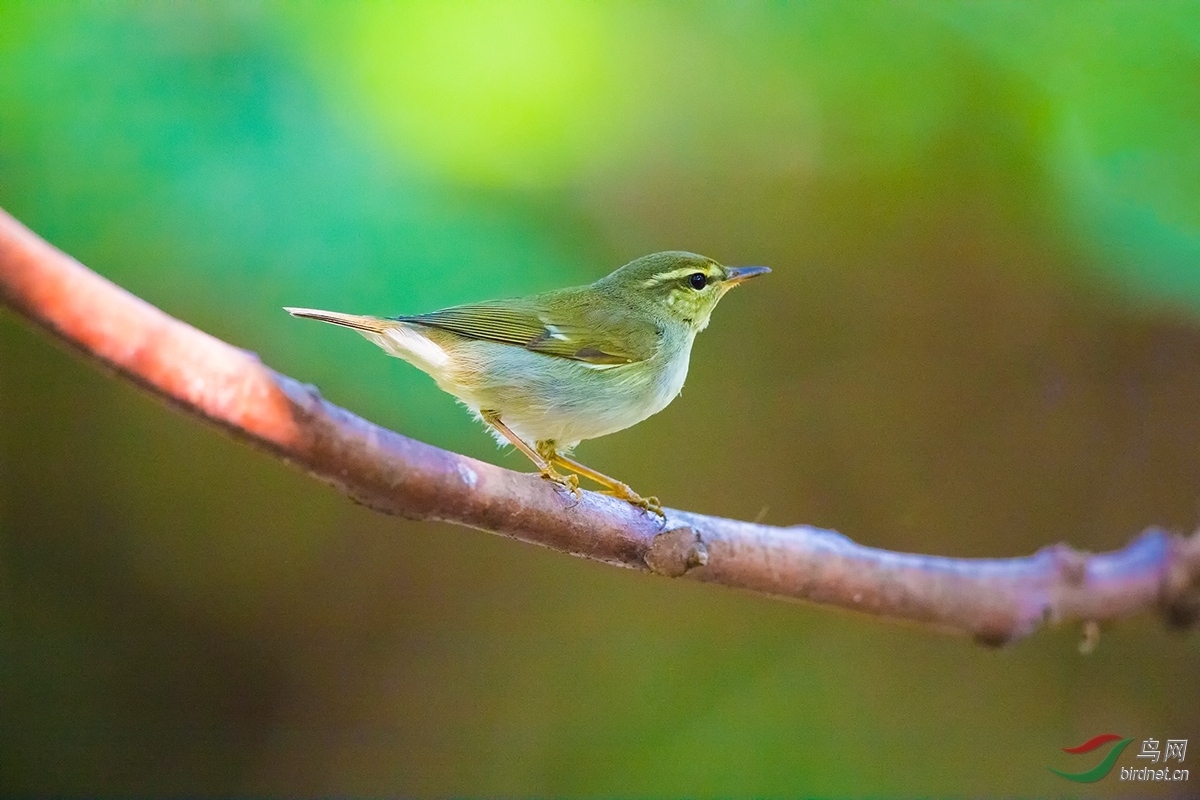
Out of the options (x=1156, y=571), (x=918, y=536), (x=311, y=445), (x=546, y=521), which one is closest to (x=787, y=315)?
(x=918, y=536)

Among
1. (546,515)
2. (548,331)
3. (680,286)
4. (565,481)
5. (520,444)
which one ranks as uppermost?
(680,286)

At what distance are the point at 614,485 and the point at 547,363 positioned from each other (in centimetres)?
31

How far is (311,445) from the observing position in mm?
1024

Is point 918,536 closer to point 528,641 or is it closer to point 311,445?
point 528,641

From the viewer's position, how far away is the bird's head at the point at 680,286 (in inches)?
88.4

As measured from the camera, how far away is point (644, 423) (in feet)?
9.40

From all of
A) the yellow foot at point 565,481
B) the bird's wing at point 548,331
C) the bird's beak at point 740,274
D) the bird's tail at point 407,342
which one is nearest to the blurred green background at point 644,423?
the bird's wing at point 548,331

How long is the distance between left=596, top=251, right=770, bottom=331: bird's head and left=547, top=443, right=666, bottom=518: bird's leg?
47 centimetres

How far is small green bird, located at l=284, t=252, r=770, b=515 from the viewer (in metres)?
1.85

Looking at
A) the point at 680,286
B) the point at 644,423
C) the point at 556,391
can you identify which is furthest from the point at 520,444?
the point at 644,423

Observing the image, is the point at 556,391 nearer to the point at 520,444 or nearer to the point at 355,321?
the point at 520,444

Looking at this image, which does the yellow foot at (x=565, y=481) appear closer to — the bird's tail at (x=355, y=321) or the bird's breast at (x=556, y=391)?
the bird's breast at (x=556, y=391)

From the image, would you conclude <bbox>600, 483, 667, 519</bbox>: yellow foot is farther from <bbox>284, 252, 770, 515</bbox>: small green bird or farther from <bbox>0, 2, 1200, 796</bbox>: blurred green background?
<bbox>0, 2, 1200, 796</bbox>: blurred green background

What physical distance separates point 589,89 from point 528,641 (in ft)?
5.64
